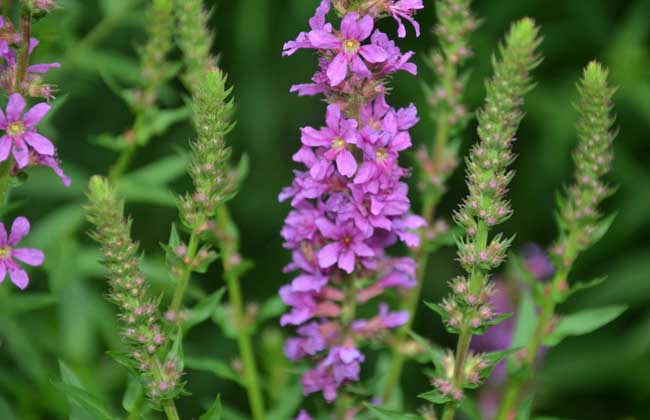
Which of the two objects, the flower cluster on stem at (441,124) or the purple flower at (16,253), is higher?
the flower cluster on stem at (441,124)

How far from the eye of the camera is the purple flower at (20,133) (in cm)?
372

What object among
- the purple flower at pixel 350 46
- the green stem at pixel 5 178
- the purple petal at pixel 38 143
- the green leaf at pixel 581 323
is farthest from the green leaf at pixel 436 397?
the green stem at pixel 5 178

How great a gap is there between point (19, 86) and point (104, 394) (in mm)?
2941

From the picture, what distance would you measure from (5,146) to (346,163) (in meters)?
1.32

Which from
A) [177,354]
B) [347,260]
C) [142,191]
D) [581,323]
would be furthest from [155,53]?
[581,323]

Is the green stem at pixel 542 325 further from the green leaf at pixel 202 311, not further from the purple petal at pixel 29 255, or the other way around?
the purple petal at pixel 29 255

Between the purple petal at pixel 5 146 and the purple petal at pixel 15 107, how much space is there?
0.07 meters

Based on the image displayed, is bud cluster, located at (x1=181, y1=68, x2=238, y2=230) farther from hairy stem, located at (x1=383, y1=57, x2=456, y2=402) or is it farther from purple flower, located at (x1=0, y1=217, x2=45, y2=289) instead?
hairy stem, located at (x1=383, y1=57, x2=456, y2=402)

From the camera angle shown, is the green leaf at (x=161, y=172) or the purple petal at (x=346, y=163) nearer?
the purple petal at (x=346, y=163)

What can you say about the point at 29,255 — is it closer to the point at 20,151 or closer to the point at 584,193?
the point at 20,151

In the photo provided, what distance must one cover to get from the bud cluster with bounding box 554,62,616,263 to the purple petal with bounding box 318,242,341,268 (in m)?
1.13

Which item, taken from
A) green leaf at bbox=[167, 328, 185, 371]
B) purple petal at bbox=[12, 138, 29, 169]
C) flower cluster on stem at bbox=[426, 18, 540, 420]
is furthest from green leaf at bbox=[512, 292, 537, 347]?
purple petal at bbox=[12, 138, 29, 169]

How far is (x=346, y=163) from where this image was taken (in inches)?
144

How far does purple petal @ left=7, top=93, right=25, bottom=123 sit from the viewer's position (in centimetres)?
369
